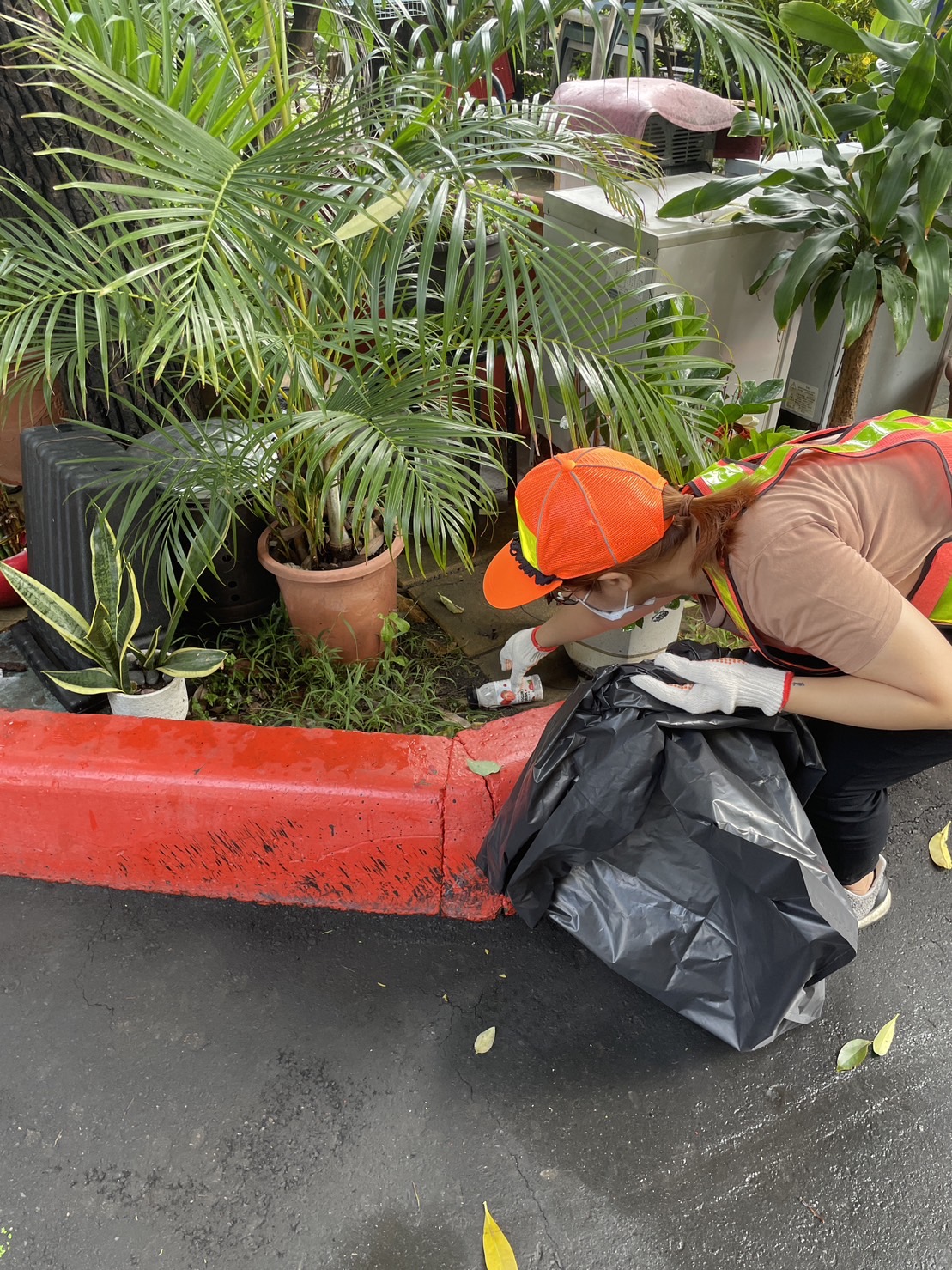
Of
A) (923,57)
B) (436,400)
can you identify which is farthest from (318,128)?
(923,57)

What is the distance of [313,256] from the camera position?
1.51 metres

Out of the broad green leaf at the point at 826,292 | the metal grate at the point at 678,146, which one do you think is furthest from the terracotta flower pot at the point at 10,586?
the broad green leaf at the point at 826,292

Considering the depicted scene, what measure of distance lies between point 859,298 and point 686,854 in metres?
1.68

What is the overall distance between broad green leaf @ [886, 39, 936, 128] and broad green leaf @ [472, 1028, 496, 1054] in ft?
7.96

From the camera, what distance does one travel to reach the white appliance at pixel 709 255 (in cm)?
253

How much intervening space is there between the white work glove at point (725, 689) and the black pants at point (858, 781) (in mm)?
199

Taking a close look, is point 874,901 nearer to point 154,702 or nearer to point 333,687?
point 333,687

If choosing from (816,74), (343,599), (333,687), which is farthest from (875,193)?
(333,687)

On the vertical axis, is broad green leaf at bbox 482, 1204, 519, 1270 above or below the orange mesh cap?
below

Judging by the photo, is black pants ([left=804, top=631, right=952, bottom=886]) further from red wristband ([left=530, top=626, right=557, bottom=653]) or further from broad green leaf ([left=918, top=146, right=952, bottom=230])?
broad green leaf ([left=918, top=146, right=952, bottom=230])

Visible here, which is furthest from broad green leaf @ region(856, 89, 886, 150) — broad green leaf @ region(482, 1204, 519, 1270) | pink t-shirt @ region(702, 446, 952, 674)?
broad green leaf @ region(482, 1204, 519, 1270)

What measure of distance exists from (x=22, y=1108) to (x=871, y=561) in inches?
71.8

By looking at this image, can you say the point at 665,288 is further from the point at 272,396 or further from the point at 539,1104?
the point at 539,1104

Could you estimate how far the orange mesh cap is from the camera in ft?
4.84
